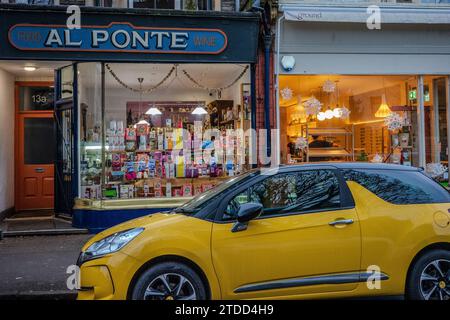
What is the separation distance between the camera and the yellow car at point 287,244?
4914 millimetres

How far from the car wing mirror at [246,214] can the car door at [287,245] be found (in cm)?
6

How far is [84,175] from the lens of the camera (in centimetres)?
1069

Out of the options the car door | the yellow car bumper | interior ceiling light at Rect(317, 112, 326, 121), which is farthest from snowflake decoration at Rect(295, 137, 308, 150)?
the yellow car bumper

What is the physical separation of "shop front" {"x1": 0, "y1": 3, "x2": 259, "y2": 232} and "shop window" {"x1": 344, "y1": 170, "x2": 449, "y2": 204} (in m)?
4.58

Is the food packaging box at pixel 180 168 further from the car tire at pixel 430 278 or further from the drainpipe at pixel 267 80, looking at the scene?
the car tire at pixel 430 278

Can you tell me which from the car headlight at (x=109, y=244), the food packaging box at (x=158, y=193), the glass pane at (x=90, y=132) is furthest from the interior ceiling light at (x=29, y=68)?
the car headlight at (x=109, y=244)

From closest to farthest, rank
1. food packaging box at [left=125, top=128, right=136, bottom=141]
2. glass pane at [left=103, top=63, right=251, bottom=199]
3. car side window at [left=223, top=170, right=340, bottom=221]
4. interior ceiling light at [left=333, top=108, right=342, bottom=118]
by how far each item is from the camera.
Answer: car side window at [left=223, top=170, right=340, bottom=221], glass pane at [left=103, top=63, right=251, bottom=199], food packaging box at [left=125, top=128, right=136, bottom=141], interior ceiling light at [left=333, top=108, right=342, bottom=118]

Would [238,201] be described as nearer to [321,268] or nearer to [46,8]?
[321,268]

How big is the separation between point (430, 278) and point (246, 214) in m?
2.11

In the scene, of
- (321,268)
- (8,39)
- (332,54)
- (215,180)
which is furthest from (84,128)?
(321,268)

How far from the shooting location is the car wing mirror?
500cm

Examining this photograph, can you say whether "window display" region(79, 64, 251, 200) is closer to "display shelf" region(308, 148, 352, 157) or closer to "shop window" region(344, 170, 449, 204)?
"display shelf" region(308, 148, 352, 157)

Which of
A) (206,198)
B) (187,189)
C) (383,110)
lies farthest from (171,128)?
(206,198)
